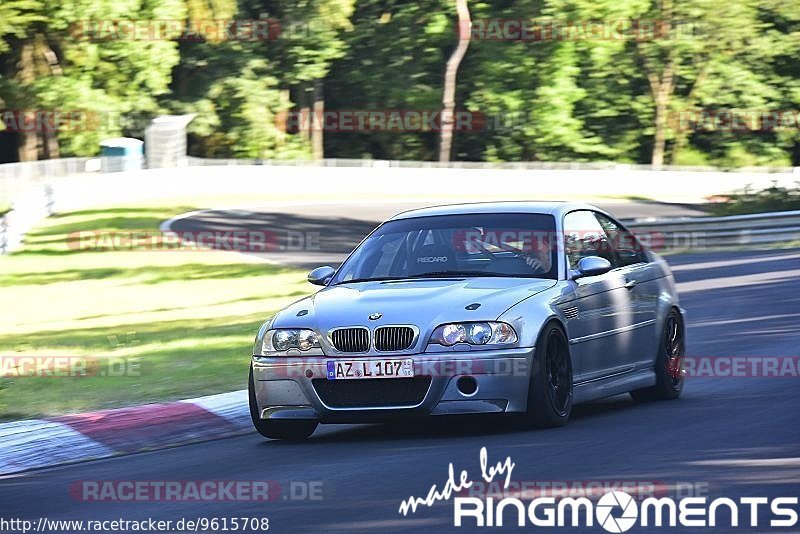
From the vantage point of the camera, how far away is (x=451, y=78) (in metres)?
62.9

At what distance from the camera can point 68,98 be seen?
5444cm

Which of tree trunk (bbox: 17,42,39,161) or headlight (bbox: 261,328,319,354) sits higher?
headlight (bbox: 261,328,319,354)

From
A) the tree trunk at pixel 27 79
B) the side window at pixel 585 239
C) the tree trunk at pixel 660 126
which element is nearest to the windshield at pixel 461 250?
the side window at pixel 585 239

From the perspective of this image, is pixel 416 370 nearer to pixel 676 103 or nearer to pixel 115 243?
pixel 115 243

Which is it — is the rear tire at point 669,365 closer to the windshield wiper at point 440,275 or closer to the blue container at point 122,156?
the windshield wiper at point 440,275

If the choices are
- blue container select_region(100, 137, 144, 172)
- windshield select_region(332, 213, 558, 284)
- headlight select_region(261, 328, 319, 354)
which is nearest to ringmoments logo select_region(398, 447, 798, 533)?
headlight select_region(261, 328, 319, 354)

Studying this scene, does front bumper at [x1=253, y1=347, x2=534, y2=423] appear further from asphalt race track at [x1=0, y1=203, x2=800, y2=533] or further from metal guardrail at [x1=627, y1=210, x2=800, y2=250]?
metal guardrail at [x1=627, y1=210, x2=800, y2=250]

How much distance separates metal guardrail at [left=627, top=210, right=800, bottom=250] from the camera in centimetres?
2678

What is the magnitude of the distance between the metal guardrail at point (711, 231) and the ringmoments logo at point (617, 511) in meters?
20.4

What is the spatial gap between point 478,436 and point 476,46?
57316mm

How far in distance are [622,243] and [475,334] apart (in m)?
2.43

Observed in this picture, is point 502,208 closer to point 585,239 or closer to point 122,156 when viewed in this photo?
point 585,239

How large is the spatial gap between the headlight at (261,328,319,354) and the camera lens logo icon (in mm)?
2622

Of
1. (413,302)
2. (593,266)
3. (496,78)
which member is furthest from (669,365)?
(496,78)
